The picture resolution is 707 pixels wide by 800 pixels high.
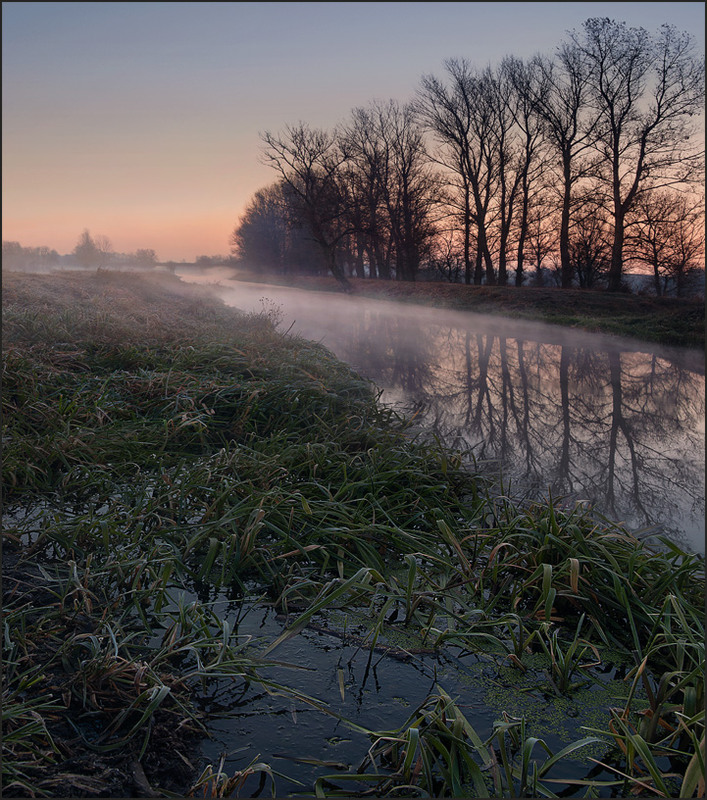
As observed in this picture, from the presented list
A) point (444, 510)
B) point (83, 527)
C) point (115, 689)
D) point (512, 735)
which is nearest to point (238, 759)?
point (115, 689)

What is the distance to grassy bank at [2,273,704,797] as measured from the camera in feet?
5.44

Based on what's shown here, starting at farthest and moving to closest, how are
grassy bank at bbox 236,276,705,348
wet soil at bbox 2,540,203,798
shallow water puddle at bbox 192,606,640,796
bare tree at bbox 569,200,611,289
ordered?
bare tree at bbox 569,200,611,289
grassy bank at bbox 236,276,705,348
shallow water puddle at bbox 192,606,640,796
wet soil at bbox 2,540,203,798

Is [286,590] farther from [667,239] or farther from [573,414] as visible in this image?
[667,239]

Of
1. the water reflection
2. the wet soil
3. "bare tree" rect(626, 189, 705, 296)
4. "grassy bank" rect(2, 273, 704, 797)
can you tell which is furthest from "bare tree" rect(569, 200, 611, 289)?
the wet soil

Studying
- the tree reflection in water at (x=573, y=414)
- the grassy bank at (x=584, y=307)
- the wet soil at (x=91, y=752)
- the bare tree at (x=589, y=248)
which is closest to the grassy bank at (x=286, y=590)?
the wet soil at (x=91, y=752)

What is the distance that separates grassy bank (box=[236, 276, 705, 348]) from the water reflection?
1.23 m

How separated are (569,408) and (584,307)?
11.5 m

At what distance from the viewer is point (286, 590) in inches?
97.3

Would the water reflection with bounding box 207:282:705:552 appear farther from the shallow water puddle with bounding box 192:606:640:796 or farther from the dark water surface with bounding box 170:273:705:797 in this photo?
→ the shallow water puddle with bounding box 192:606:640:796

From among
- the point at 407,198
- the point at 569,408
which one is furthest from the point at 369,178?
the point at 569,408

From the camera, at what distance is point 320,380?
533cm

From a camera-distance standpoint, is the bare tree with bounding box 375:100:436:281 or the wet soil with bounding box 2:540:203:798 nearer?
the wet soil with bounding box 2:540:203:798

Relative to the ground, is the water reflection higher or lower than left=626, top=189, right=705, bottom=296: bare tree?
lower

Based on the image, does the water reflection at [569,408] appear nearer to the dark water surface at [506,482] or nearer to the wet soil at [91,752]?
the dark water surface at [506,482]
